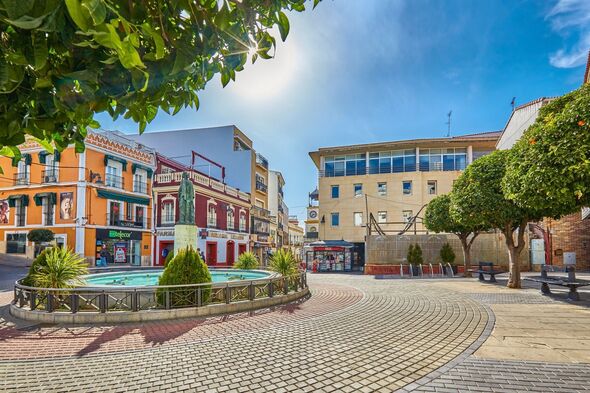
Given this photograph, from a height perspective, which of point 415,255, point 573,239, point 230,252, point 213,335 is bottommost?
point 230,252

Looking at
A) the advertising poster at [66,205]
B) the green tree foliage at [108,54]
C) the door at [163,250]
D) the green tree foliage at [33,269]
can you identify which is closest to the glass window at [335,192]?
the door at [163,250]

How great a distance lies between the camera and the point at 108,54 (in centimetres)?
209

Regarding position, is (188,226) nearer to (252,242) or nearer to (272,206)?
A: (252,242)

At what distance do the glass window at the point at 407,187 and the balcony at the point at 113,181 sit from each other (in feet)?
86.5

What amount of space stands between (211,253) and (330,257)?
1238 cm

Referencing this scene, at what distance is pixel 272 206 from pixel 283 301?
43.6 meters

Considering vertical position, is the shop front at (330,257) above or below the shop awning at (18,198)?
below

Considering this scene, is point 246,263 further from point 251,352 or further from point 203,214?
point 203,214

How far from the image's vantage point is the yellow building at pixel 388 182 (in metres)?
32.4

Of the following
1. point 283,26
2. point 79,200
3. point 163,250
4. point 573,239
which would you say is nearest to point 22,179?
point 79,200

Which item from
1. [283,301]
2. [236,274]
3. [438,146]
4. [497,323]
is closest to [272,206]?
[438,146]

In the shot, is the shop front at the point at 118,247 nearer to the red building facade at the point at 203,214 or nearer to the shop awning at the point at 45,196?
the red building facade at the point at 203,214

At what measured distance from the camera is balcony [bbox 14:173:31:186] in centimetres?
2736

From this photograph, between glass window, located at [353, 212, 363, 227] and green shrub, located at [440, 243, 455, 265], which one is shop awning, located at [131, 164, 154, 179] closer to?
glass window, located at [353, 212, 363, 227]
